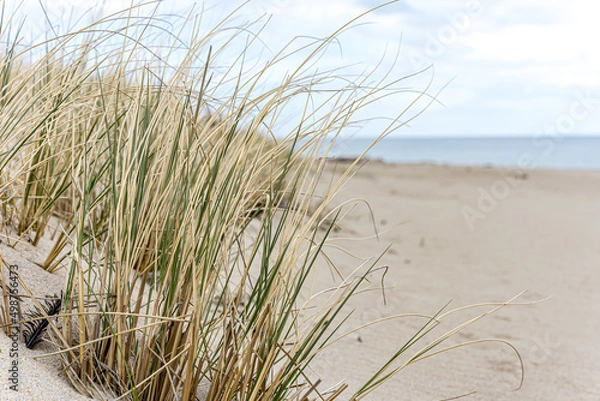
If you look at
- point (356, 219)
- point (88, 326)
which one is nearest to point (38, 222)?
point (88, 326)

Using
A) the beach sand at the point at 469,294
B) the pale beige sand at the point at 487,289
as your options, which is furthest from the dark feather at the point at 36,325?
the pale beige sand at the point at 487,289

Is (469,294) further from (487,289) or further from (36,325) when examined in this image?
(36,325)

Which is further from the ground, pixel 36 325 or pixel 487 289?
pixel 36 325

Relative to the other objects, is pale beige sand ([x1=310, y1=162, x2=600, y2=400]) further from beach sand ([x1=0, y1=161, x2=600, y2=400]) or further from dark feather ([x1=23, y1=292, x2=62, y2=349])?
dark feather ([x1=23, y1=292, x2=62, y2=349])

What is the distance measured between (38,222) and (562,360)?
219cm

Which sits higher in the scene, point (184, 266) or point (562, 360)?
point (184, 266)

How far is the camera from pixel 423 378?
2.33 meters

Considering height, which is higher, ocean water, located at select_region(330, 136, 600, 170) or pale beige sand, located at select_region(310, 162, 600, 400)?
ocean water, located at select_region(330, 136, 600, 170)

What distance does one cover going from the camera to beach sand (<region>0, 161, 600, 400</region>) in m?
2.19

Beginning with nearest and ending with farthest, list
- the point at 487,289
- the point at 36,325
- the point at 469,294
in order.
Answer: the point at 36,325 < the point at 469,294 < the point at 487,289

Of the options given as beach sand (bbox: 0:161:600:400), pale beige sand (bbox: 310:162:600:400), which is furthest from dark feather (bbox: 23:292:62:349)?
pale beige sand (bbox: 310:162:600:400)

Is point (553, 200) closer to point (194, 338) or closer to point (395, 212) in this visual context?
point (395, 212)

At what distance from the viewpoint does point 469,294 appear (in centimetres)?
362

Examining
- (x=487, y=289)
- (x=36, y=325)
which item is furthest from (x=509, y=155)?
(x=36, y=325)
